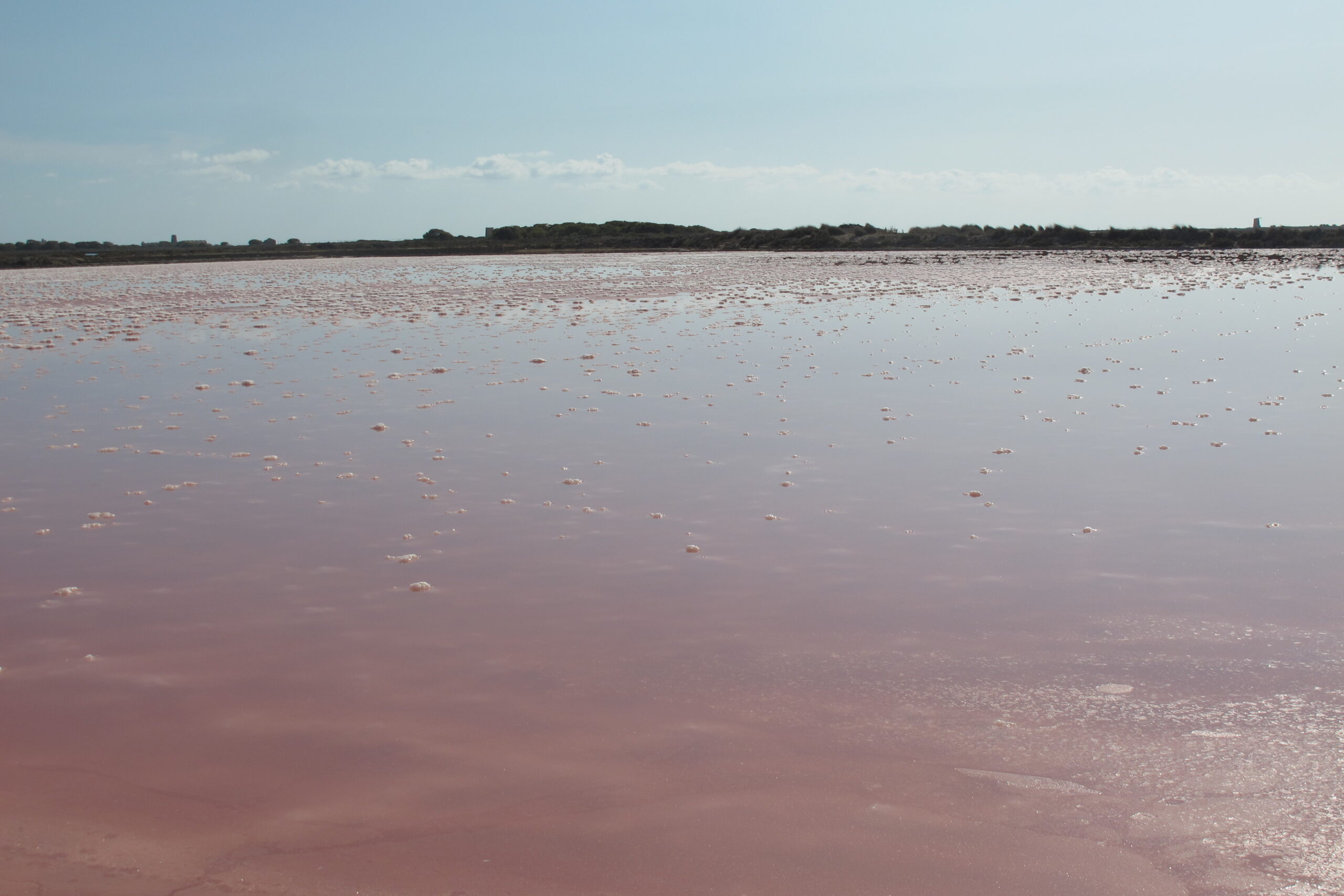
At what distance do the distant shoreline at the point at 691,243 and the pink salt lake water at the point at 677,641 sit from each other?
47.1m

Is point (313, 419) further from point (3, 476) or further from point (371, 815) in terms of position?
point (371, 815)

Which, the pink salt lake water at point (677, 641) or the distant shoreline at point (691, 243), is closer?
the pink salt lake water at point (677, 641)

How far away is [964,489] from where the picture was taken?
6.61 meters

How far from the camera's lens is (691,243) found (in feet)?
225

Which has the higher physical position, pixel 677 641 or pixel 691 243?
pixel 691 243

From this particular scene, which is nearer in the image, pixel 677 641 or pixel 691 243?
pixel 677 641

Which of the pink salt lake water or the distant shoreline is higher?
the distant shoreline

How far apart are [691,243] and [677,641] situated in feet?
216

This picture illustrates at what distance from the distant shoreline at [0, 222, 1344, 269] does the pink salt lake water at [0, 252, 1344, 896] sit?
1854 inches

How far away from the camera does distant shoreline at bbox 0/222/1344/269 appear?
2051 inches

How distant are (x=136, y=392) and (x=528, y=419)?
16.1 ft

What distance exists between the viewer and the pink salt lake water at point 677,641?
2938mm

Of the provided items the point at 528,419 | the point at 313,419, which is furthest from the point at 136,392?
the point at 528,419

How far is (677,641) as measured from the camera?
4.35 m
